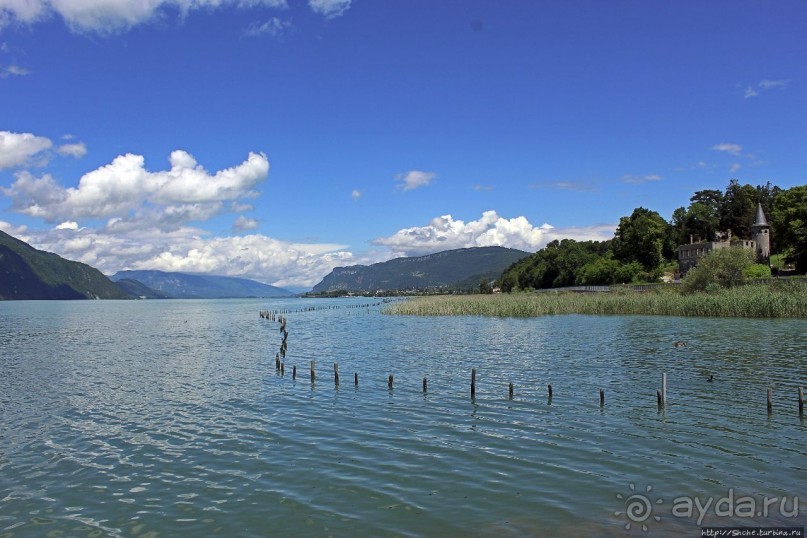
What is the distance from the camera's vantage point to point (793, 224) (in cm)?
8956

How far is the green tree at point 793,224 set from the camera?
288 feet

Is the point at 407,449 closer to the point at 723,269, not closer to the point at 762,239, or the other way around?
the point at 723,269

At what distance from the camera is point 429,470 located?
14.3 m

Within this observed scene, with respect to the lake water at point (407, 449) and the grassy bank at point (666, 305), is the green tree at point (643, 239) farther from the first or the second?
the lake water at point (407, 449)

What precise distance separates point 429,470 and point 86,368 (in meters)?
28.7

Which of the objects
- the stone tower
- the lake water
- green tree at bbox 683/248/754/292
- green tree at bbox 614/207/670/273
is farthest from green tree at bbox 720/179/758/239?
the lake water

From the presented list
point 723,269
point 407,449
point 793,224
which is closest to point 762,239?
point 793,224

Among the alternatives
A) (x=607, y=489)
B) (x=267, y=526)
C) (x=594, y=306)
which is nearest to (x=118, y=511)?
(x=267, y=526)

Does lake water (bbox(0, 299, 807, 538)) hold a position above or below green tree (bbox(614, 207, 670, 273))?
below

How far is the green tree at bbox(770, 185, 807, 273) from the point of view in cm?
8775

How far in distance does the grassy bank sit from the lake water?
23693mm

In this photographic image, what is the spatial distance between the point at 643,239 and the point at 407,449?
13052cm

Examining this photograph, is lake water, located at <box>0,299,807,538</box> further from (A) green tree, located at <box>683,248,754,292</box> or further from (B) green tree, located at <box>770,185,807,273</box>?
(B) green tree, located at <box>770,185,807,273</box>

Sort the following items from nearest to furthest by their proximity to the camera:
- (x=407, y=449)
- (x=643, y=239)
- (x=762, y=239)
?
1. (x=407, y=449)
2. (x=762, y=239)
3. (x=643, y=239)
